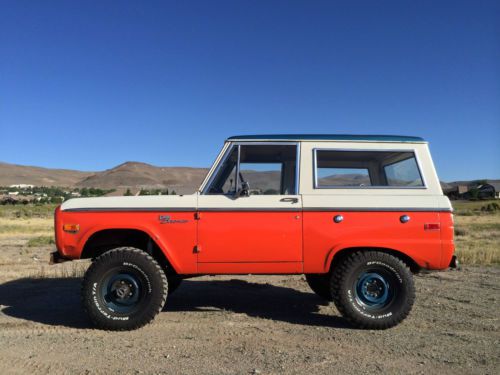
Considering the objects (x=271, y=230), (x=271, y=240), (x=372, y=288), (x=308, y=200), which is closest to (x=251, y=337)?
(x=271, y=240)

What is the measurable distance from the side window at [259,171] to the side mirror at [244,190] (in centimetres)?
1

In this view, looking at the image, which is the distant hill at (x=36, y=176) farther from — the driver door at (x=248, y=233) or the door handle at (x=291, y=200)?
the door handle at (x=291, y=200)

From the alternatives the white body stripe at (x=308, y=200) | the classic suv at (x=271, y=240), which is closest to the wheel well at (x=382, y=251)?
the classic suv at (x=271, y=240)

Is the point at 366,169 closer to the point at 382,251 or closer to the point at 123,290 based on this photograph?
the point at 382,251

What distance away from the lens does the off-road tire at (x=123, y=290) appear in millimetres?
5422

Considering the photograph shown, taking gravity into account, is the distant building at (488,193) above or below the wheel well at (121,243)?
above

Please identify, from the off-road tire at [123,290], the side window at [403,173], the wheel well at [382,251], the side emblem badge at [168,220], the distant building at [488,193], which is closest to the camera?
the off-road tire at [123,290]

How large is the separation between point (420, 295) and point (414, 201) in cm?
232

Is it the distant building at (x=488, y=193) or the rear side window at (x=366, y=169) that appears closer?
the rear side window at (x=366, y=169)

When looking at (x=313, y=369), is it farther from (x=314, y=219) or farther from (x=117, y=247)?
(x=117, y=247)

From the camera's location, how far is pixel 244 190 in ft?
18.2

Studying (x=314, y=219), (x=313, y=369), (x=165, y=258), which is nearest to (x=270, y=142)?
(x=314, y=219)

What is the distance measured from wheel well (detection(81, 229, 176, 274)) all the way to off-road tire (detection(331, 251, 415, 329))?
7.31 ft

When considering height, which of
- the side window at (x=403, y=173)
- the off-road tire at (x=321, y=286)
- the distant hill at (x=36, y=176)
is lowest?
the off-road tire at (x=321, y=286)
